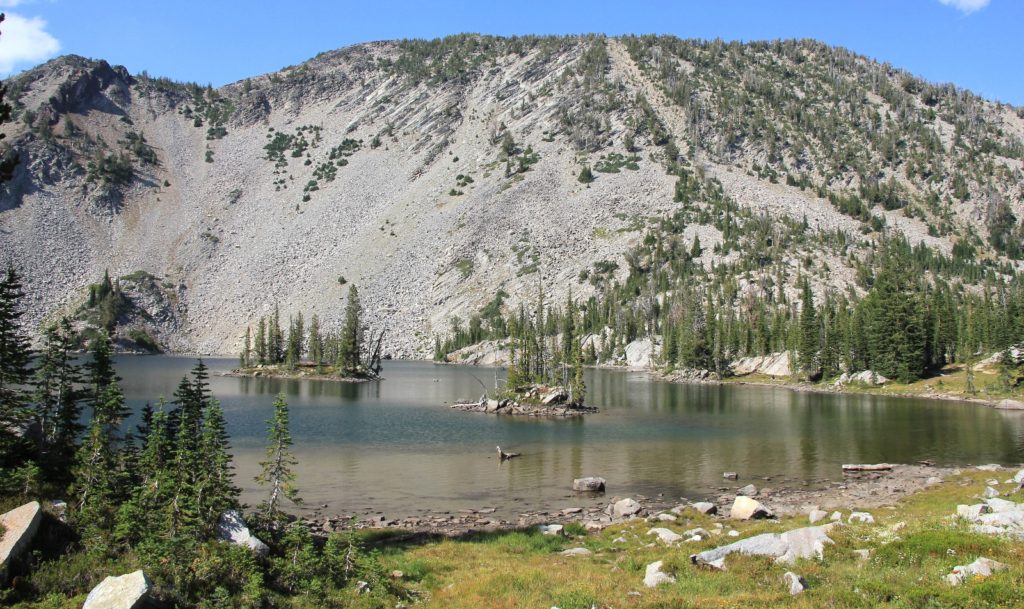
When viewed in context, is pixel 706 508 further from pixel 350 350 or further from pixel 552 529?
pixel 350 350

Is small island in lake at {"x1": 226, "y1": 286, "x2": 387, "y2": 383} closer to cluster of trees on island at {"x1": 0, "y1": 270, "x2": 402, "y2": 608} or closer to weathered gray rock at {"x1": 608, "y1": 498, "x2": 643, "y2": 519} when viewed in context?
weathered gray rock at {"x1": 608, "y1": 498, "x2": 643, "y2": 519}

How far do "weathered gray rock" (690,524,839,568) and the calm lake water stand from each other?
1779 centimetres

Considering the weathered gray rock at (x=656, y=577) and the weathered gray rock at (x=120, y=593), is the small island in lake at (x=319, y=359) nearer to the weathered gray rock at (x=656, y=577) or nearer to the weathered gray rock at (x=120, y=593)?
the weathered gray rock at (x=656, y=577)

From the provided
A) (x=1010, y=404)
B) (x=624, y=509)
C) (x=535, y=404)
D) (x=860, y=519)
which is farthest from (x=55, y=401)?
(x=1010, y=404)

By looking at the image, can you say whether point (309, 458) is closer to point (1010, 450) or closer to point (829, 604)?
point (829, 604)

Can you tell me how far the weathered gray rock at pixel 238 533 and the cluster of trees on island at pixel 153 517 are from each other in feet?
1.03

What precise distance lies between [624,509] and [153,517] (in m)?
22.4

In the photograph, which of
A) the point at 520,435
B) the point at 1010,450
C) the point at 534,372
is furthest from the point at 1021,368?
the point at 520,435

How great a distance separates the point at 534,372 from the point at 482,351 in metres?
75.4

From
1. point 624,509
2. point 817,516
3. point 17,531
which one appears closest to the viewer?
point 17,531

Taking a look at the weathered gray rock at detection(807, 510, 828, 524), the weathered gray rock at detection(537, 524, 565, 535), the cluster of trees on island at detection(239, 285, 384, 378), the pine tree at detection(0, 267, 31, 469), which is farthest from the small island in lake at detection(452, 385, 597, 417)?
the pine tree at detection(0, 267, 31, 469)

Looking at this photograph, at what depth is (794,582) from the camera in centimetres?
1438

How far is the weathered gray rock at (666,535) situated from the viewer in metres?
25.1

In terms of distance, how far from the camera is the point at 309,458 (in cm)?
4812
